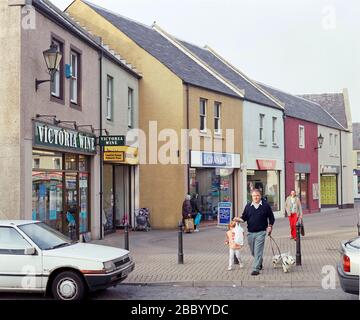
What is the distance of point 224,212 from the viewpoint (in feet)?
73.8

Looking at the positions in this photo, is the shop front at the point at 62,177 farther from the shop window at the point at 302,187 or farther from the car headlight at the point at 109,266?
the shop window at the point at 302,187

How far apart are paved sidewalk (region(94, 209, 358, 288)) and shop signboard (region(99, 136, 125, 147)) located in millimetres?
3170

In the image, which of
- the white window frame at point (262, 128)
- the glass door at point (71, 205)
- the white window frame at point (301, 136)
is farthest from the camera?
the white window frame at point (301, 136)

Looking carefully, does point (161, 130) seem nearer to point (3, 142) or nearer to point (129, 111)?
point (129, 111)

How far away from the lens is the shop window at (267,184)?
28547mm

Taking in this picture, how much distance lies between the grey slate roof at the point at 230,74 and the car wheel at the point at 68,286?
21.1 m

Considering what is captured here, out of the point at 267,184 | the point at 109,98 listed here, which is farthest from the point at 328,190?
the point at 109,98

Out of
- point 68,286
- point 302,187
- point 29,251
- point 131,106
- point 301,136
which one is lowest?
point 68,286

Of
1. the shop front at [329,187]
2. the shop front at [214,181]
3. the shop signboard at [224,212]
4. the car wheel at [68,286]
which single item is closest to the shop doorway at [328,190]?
the shop front at [329,187]

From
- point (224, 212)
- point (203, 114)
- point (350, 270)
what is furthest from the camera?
point (203, 114)

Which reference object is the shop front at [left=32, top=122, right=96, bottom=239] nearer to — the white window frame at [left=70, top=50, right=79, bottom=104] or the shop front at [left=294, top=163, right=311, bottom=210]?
the white window frame at [left=70, top=50, right=79, bottom=104]

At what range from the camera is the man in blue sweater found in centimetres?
1123

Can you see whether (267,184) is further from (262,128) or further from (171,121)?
(171,121)

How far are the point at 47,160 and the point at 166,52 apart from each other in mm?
12232
